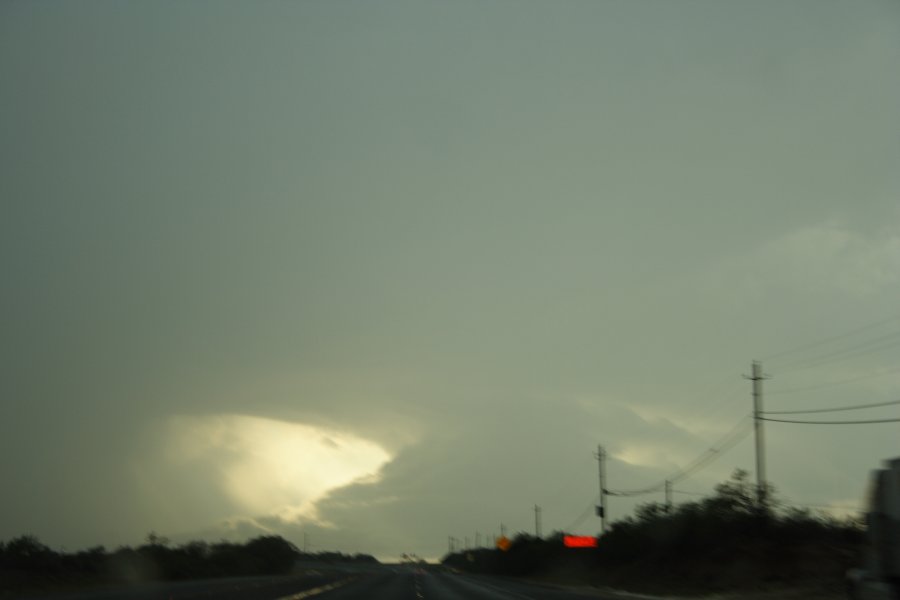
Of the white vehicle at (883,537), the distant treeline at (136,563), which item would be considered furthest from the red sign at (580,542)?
the white vehicle at (883,537)

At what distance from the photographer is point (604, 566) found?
79.1 m

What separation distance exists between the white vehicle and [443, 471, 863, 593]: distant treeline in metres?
22.7

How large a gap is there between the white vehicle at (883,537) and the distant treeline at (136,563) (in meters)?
36.6

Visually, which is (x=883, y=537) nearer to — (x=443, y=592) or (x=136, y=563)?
(x=443, y=592)

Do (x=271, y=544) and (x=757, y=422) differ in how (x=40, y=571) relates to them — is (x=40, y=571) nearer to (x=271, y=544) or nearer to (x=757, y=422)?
(x=757, y=422)

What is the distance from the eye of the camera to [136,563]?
7400cm

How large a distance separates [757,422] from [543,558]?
225 ft

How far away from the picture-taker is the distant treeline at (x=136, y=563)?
173 feet

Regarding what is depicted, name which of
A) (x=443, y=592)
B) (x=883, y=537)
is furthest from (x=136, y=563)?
(x=883, y=537)

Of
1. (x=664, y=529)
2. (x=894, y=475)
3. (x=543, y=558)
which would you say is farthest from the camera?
(x=543, y=558)

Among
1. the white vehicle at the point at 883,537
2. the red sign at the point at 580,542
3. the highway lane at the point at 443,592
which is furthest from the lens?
the red sign at the point at 580,542

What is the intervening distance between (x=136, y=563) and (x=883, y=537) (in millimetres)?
68790

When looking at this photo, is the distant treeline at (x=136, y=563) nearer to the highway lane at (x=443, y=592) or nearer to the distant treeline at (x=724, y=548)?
the highway lane at (x=443, y=592)

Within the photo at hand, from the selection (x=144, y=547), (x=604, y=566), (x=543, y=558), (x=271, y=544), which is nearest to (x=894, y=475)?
(x=604, y=566)
